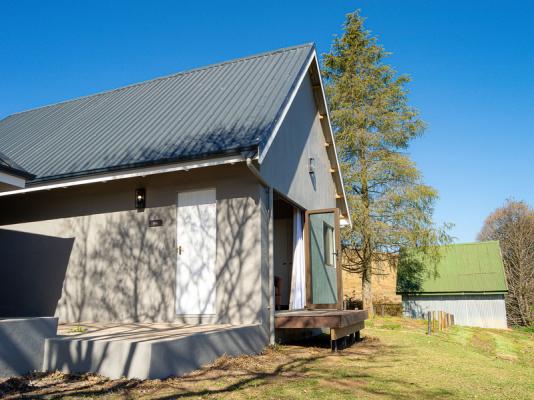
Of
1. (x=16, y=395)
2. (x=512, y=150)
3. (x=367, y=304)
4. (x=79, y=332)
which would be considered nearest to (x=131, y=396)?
(x=16, y=395)

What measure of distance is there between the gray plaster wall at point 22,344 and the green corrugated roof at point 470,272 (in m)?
25.5

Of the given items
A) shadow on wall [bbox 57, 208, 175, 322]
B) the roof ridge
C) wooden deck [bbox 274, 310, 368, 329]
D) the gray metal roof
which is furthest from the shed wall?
shadow on wall [bbox 57, 208, 175, 322]

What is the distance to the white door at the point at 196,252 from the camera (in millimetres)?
7262

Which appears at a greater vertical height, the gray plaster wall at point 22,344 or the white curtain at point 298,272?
the white curtain at point 298,272

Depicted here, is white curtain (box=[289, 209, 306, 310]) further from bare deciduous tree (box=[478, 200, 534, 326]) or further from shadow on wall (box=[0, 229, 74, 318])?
bare deciduous tree (box=[478, 200, 534, 326])

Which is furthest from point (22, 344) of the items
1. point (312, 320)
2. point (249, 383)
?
point (312, 320)

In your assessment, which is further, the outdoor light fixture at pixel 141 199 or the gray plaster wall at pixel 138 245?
the outdoor light fixture at pixel 141 199

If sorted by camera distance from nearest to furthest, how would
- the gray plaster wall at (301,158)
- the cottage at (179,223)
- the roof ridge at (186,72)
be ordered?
the cottage at (179,223) < the gray plaster wall at (301,158) < the roof ridge at (186,72)

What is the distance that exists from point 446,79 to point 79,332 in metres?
15.6

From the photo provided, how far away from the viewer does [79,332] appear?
20.2 feet

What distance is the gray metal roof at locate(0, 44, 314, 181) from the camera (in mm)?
7414

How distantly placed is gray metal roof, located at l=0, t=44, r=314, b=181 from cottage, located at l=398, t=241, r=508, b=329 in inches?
836

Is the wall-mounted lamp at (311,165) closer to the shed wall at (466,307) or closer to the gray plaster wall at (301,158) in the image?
the gray plaster wall at (301,158)

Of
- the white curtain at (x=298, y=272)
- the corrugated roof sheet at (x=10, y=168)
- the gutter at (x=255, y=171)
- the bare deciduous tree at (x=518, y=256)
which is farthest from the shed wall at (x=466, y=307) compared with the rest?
the corrugated roof sheet at (x=10, y=168)
